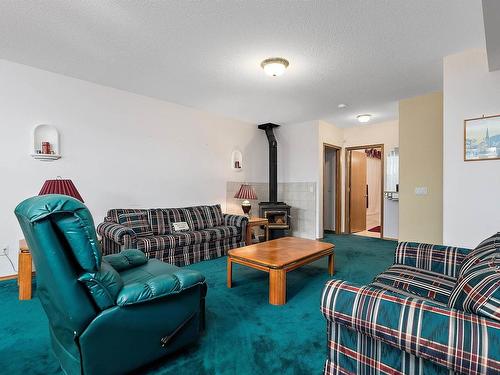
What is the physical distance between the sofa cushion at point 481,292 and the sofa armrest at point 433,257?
902mm

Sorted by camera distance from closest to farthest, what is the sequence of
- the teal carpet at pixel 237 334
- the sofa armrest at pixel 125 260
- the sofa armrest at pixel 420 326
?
the sofa armrest at pixel 420 326
the teal carpet at pixel 237 334
the sofa armrest at pixel 125 260

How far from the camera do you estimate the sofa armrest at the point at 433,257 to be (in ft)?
6.81

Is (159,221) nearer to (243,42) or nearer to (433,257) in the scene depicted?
(243,42)

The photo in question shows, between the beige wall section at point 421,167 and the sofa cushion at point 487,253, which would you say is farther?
the beige wall section at point 421,167

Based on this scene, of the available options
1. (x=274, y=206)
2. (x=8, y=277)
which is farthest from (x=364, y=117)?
(x=8, y=277)

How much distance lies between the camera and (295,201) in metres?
6.21

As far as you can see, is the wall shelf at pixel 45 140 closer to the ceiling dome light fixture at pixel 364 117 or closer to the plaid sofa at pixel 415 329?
the plaid sofa at pixel 415 329

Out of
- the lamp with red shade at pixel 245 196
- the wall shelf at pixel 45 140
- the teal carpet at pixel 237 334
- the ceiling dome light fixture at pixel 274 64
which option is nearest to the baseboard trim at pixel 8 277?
the teal carpet at pixel 237 334

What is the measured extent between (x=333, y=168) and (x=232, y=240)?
3523 millimetres

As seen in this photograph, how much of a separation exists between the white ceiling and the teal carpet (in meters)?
2.54

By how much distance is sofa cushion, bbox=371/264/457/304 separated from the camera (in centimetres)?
172

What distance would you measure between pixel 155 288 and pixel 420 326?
1290 millimetres

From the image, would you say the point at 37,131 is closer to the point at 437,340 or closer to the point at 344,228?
the point at 437,340

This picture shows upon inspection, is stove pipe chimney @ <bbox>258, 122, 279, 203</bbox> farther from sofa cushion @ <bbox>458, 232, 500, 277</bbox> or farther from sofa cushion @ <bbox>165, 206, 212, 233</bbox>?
sofa cushion @ <bbox>458, 232, 500, 277</bbox>
